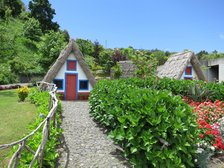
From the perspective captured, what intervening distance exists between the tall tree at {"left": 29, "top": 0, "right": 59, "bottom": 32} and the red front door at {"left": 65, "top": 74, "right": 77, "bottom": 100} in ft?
97.7

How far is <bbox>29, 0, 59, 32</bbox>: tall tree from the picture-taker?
145 feet

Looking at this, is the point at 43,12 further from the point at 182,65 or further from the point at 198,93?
the point at 198,93

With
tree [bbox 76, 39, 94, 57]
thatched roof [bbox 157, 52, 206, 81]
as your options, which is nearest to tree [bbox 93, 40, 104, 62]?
tree [bbox 76, 39, 94, 57]

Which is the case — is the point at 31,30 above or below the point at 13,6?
below

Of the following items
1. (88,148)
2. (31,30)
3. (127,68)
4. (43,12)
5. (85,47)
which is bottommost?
(88,148)

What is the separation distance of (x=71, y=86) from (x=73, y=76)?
0.76 m

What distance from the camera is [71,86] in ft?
57.9

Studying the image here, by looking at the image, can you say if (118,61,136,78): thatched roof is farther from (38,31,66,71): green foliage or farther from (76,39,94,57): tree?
(76,39,94,57): tree

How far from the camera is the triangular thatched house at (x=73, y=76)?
1738 cm

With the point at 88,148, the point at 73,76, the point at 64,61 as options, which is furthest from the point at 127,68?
the point at 88,148

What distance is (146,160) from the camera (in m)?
5.14

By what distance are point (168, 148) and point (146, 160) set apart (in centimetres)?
55

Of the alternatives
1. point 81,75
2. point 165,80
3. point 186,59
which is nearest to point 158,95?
point 165,80

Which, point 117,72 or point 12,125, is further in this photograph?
point 117,72
